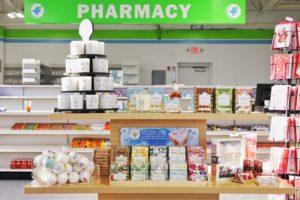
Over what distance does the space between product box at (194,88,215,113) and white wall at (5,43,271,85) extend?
11.8 metres

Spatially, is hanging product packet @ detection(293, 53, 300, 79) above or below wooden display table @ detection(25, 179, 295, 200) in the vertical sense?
above

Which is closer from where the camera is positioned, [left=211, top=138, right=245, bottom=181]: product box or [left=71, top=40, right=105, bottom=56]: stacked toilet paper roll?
[left=211, top=138, right=245, bottom=181]: product box

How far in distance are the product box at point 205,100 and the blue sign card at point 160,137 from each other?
25 centimetres

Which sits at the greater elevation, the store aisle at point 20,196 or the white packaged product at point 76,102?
the white packaged product at point 76,102

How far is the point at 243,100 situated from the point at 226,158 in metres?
0.43

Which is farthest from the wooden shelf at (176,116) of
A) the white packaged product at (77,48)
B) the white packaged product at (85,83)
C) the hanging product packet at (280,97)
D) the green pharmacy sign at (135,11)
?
the green pharmacy sign at (135,11)

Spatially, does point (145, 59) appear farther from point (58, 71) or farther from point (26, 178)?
point (26, 178)

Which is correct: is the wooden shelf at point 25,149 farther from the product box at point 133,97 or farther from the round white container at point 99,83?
the product box at point 133,97

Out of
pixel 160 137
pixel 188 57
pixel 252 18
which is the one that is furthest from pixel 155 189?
pixel 252 18

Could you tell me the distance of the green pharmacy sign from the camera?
5.11 meters

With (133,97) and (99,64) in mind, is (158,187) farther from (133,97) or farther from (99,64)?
(99,64)

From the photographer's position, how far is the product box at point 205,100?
9.75ft

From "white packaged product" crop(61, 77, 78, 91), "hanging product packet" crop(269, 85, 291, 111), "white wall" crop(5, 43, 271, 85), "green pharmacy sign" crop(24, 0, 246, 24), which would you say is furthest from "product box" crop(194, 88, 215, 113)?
"white wall" crop(5, 43, 271, 85)

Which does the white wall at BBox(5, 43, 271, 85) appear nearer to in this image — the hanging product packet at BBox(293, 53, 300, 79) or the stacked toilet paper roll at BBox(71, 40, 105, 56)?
the hanging product packet at BBox(293, 53, 300, 79)
